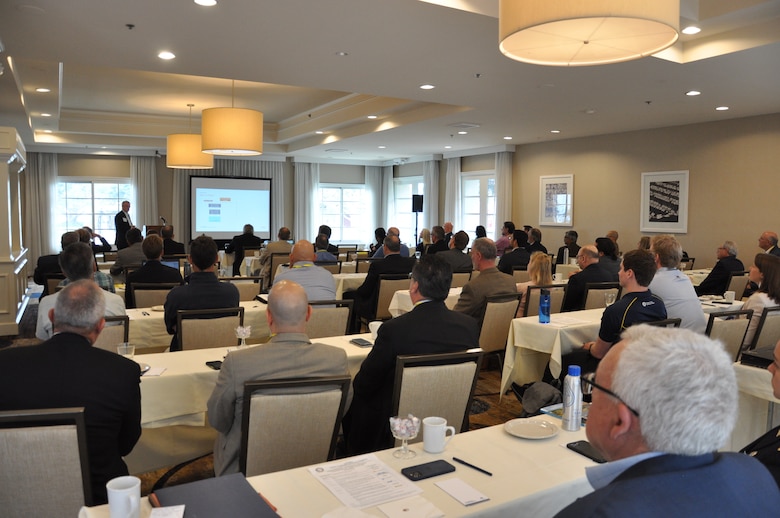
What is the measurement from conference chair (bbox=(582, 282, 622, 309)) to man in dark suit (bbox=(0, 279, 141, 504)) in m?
4.38

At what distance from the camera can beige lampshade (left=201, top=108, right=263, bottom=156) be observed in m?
7.08

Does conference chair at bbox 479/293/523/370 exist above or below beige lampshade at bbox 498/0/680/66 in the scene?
below

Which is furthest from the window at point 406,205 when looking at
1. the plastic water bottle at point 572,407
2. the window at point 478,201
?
the plastic water bottle at point 572,407

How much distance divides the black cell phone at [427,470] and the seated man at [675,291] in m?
3.11

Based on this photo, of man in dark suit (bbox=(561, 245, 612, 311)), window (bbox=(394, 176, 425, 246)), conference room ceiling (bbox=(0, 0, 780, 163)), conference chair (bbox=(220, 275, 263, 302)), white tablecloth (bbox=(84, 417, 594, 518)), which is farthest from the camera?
window (bbox=(394, 176, 425, 246))

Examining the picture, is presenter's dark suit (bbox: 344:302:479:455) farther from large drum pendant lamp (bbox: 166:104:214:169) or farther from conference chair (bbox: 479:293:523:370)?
large drum pendant lamp (bbox: 166:104:214:169)

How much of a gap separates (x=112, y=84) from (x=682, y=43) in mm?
8428

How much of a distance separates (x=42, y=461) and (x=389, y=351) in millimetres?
1460

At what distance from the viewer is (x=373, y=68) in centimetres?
646

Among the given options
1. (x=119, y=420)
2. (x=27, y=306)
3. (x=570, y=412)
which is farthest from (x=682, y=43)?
(x=27, y=306)

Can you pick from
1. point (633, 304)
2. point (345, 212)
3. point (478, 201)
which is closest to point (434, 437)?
point (633, 304)

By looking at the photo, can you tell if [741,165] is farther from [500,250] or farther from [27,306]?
[27,306]

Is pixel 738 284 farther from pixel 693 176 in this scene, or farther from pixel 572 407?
pixel 572 407

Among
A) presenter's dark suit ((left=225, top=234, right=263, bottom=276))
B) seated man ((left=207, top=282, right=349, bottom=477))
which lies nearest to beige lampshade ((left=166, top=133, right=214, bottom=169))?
presenter's dark suit ((left=225, top=234, right=263, bottom=276))
